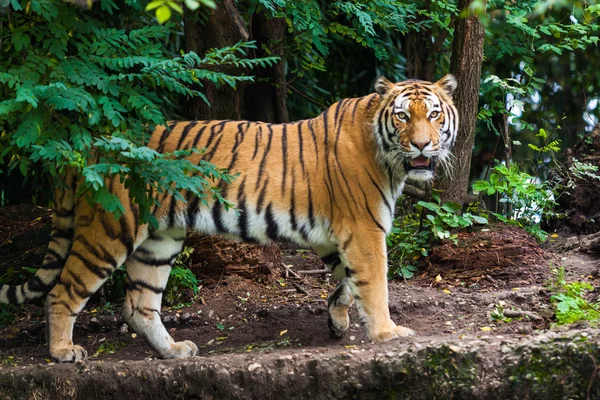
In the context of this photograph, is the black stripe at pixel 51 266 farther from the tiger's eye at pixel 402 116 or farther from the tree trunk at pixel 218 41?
the tiger's eye at pixel 402 116

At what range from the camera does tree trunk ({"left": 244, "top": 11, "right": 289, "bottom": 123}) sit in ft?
23.7

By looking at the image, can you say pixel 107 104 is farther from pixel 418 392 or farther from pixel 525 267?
pixel 525 267

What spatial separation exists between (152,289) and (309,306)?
1.21 m

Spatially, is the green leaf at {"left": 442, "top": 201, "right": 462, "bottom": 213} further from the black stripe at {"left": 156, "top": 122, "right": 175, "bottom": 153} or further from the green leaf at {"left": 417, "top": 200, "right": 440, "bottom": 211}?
the black stripe at {"left": 156, "top": 122, "right": 175, "bottom": 153}

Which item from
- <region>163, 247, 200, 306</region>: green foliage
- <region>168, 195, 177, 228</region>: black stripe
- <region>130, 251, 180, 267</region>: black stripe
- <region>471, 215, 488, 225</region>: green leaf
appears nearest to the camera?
<region>168, 195, 177, 228</region>: black stripe

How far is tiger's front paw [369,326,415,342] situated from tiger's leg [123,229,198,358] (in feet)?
4.24

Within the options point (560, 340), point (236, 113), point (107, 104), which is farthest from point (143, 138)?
point (560, 340)

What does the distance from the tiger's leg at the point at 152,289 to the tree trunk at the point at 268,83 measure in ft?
7.07

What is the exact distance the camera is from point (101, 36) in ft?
16.3

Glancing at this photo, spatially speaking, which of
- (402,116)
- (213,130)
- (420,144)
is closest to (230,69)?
(213,130)

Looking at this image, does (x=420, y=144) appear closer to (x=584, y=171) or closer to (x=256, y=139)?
(x=256, y=139)

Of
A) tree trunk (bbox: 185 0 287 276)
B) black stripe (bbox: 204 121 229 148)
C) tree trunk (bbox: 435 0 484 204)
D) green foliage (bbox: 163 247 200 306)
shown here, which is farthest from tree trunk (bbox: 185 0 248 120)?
tree trunk (bbox: 435 0 484 204)

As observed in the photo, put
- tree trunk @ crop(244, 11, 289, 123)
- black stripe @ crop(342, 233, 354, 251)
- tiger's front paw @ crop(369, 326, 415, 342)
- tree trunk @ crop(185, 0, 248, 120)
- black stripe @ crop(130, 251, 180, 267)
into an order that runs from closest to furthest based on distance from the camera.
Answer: tiger's front paw @ crop(369, 326, 415, 342) → black stripe @ crop(342, 233, 354, 251) → black stripe @ crop(130, 251, 180, 267) → tree trunk @ crop(185, 0, 248, 120) → tree trunk @ crop(244, 11, 289, 123)

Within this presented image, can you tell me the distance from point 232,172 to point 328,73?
499cm
